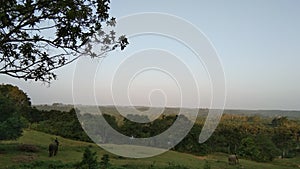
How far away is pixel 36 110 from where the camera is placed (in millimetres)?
49344

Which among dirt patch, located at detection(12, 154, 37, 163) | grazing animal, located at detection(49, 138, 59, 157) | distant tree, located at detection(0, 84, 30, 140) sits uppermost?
distant tree, located at detection(0, 84, 30, 140)

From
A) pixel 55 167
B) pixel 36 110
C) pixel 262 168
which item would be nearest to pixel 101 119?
pixel 36 110

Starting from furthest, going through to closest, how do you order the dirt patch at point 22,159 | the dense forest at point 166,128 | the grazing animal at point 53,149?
the dense forest at point 166,128
the grazing animal at point 53,149
the dirt patch at point 22,159

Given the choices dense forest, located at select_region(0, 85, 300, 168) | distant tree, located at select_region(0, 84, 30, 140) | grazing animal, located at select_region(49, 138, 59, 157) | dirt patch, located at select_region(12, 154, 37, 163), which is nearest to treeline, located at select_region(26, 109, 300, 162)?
dense forest, located at select_region(0, 85, 300, 168)

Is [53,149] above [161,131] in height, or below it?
below

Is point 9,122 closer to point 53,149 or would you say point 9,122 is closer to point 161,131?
point 53,149

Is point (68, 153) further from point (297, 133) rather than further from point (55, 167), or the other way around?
point (297, 133)

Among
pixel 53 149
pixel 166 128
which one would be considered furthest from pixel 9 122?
pixel 166 128

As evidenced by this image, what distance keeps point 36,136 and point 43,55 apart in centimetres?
3008

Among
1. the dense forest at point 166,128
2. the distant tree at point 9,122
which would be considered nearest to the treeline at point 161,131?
the dense forest at point 166,128

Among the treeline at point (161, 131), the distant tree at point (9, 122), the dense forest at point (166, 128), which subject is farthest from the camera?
the treeline at point (161, 131)

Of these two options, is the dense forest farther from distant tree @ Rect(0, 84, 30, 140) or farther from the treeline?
distant tree @ Rect(0, 84, 30, 140)

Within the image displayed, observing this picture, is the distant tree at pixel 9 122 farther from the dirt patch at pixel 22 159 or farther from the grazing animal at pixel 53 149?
the dirt patch at pixel 22 159

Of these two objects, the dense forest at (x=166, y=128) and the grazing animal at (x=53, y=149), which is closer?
the grazing animal at (x=53, y=149)
